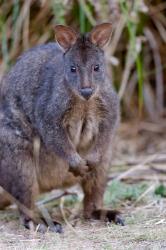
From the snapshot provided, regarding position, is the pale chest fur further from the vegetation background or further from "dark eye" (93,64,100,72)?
the vegetation background

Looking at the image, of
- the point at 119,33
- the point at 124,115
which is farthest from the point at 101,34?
the point at 124,115

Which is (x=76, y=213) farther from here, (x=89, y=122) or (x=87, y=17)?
(x=87, y=17)

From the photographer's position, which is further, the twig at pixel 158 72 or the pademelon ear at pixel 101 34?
the twig at pixel 158 72

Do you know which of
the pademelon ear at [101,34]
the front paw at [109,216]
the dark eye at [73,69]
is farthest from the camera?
the front paw at [109,216]

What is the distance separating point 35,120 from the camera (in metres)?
6.35

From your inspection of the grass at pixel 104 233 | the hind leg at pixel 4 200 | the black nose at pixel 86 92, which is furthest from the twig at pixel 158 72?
the black nose at pixel 86 92

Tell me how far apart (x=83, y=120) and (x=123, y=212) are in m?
0.99

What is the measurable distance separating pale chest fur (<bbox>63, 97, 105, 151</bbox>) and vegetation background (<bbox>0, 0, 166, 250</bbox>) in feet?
2.36

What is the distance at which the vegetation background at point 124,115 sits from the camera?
5.83m

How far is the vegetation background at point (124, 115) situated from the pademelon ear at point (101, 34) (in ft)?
3.89

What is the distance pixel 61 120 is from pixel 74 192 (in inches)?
51.9

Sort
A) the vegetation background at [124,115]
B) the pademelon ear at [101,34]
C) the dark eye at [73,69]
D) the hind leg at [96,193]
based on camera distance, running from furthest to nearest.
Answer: the hind leg at [96,193], the pademelon ear at [101,34], the dark eye at [73,69], the vegetation background at [124,115]

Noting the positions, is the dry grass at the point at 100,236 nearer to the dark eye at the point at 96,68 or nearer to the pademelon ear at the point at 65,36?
the dark eye at the point at 96,68

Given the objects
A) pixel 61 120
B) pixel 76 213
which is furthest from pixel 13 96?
pixel 76 213
